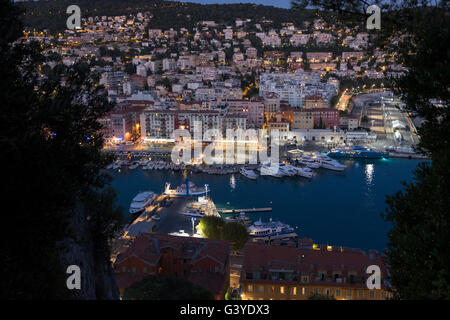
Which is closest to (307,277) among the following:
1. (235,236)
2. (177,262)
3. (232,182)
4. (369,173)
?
(177,262)

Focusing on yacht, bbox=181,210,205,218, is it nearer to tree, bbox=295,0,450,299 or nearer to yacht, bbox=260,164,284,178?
yacht, bbox=260,164,284,178

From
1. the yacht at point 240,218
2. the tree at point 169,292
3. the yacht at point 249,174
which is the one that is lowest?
the yacht at point 240,218

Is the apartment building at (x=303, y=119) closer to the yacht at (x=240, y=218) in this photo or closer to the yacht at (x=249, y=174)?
the yacht at (x=249, y=174)

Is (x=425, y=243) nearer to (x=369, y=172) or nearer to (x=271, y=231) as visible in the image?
(x=271, y=231)

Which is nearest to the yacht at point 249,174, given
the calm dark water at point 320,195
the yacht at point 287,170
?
the calm dark water at point 320,195

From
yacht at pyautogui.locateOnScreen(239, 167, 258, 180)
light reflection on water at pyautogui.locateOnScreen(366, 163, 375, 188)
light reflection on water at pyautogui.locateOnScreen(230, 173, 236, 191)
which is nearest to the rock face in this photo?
light reflection on water at pyautogui.locateOnScreen(230, 173, 236, 191)

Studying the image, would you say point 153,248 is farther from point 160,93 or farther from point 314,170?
point 160,93
